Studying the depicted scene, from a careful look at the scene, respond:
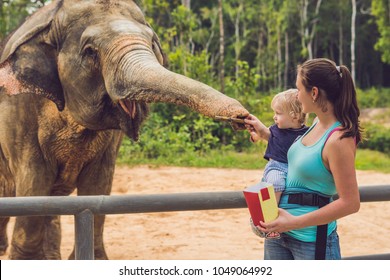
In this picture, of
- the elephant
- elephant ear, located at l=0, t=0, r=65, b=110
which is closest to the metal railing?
the elephant

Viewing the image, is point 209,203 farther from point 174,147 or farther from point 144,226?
point 174,147

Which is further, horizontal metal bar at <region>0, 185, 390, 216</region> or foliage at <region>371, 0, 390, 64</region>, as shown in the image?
foliage at <region>371, 0, 390, 64</region>

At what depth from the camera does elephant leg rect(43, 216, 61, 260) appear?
16.9 ft

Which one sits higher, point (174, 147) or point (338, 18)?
point (174, 147)

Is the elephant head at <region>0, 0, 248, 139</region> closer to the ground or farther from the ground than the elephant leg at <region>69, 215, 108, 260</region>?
farther from the ground

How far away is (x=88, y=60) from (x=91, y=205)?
1523 millimetres

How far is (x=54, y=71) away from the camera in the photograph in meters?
4.18

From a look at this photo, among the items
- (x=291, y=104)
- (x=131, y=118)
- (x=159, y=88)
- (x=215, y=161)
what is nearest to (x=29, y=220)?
(x=131, y=118)

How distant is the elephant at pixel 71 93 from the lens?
379cm

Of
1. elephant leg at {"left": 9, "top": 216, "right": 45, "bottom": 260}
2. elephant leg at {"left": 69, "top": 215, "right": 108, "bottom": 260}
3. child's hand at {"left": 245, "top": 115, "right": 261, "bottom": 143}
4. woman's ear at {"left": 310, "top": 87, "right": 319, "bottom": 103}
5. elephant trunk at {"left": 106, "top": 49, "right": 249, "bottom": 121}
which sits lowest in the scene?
elephant leg at {"left": 69, "top": 215, "right": 108, "bottom": 260}

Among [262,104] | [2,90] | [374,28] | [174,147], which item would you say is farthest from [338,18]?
[2,90]

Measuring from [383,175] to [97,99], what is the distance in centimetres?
807

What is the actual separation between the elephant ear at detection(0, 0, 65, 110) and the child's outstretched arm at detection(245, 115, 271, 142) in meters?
1.86

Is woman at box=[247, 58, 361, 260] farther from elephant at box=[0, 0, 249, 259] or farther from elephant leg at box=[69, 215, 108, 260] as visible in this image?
elephant leg at box=[69, 215, 108, 260]
